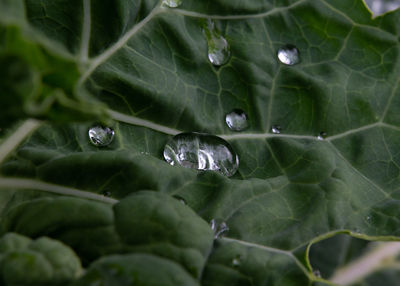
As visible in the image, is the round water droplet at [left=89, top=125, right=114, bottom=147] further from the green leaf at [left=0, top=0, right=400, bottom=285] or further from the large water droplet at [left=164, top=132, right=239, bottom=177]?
the large water droplet at [left=164, top=132, right=239, bottom=177]

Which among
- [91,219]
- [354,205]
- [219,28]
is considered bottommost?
[354,205]

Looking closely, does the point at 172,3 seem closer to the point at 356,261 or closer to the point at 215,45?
the point at 215,45

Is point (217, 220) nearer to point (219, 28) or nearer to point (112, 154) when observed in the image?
point (112, 154)

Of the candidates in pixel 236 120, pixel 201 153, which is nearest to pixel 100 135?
pixel 201 153

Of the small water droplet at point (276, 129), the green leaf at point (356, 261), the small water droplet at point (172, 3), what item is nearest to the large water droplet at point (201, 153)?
the small water droplet at point (276, 129)

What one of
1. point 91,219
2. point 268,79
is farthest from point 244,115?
point 91,219

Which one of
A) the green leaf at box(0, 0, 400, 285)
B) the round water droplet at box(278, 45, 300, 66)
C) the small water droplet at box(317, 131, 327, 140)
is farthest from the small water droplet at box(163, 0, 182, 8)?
the small water droplet at box(317, 131, 327, 140)

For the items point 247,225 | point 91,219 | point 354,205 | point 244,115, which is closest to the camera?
point 91,219
